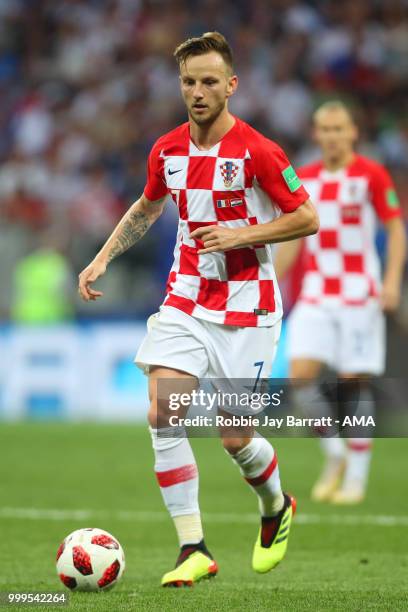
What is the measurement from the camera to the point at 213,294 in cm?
514

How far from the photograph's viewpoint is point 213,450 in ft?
37.3

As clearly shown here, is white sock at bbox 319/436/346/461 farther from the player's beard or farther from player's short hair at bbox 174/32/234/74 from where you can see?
player's short hair at bbox 174/32/234/74

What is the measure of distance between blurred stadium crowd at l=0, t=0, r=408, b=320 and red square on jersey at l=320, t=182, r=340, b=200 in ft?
18.5

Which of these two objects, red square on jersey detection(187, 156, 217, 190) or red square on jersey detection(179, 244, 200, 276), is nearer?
red square on jersey detection(187, 156, 217, 190)

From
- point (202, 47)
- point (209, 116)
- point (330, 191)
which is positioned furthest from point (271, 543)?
point (330, 191)

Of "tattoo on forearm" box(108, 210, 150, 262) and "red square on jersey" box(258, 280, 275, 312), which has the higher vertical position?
"tattoo on forearm" box(108, 210, 150, 262)

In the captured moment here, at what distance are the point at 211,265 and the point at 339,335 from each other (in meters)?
3.35

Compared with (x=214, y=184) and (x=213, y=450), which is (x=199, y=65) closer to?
(x=214, y=184)

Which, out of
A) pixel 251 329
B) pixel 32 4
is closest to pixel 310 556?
pixel 251 329

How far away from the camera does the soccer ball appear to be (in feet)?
15.8

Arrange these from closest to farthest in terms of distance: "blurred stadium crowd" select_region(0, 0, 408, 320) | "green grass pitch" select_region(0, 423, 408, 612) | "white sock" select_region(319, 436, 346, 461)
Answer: "green grass pitch" select_region(0, 423, 408, 612), "white sock" select_region(319, 436, 346, 461), "blurred stadium crowd" select_region(0, 0, 408, 320)

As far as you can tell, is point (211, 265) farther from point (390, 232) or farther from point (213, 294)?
point (390, 232)

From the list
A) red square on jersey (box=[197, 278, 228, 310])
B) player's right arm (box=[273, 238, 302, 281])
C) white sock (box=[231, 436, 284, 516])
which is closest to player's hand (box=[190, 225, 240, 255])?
red square on jersey (box=[197, 278, 228, 310])

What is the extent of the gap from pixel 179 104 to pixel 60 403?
4957mm
